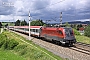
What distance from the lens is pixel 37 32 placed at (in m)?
46.5

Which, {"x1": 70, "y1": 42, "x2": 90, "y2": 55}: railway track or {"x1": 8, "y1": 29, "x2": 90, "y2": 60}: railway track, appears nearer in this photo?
{"x1": 8, "y1": 29, "x2": 90, "y2": 60}: railway track

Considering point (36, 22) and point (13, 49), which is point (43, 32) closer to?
point (13, 49)

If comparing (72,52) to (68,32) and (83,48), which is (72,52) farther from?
(68,32)

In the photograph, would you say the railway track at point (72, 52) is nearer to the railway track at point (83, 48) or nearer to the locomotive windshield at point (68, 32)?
the railway track at point (83, 48)

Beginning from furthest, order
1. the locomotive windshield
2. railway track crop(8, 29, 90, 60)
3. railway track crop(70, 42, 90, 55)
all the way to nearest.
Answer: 1. the locomotive windshield
2. railway track crop(70, 42, 90, 55)
3. railway track crop(8, 29, 90, 60)

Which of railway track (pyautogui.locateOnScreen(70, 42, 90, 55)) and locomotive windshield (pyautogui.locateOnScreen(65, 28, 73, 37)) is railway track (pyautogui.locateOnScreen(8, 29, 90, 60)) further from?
locomotive windshield (pyautogui.locateOnScreen(65, 28, 73, 37))

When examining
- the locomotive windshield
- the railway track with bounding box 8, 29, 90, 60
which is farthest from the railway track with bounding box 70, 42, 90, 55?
the locomotive windshield

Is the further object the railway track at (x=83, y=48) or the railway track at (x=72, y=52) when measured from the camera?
the railway track at (x=83, y=48)

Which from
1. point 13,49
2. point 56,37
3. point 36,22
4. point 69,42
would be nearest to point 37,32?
point 56,37

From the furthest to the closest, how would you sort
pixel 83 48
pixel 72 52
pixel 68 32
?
1. pixel 68 32
2. pixel 83 48
3. pixel 72 52

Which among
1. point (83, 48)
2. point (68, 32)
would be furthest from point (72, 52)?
point (68, 32)

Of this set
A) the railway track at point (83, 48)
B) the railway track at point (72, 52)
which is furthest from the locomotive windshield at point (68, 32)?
the railway track at point (72, 52)

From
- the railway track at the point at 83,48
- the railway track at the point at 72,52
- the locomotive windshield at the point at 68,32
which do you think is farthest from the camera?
the locomotive windshield at the point at 68,32

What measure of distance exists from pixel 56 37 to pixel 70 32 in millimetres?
3035
